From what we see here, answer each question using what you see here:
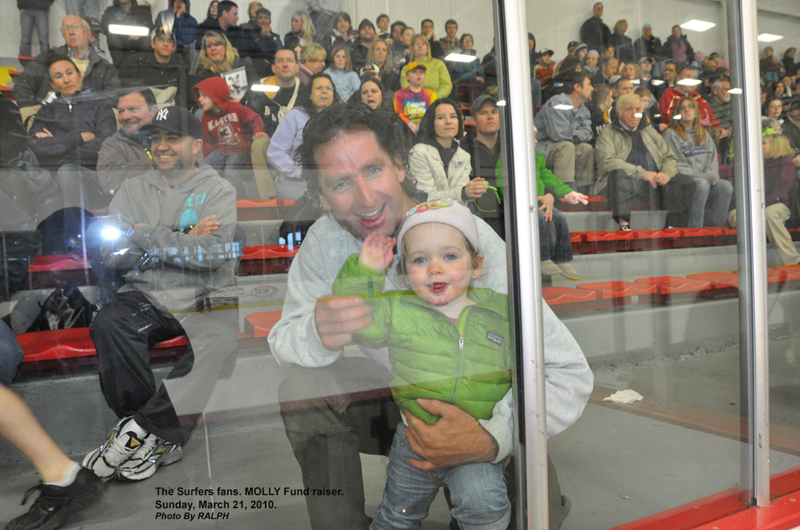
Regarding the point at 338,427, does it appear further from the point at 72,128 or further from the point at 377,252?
the point at 72,128

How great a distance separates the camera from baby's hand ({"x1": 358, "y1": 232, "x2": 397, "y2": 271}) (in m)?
1.18

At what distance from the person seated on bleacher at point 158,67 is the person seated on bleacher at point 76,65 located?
0.04m

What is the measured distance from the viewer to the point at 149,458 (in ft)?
3.54

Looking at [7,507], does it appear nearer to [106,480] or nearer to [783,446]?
[106,480]

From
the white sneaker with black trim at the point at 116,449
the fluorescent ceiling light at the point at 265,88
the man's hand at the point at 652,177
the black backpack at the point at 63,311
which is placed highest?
the fluorescent ceiling light at the point at 265,88

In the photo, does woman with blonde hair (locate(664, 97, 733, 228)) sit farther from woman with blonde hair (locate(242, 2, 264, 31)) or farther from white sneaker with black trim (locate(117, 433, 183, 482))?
white sneaker with black trim (locate(117, 433, 183, 482))

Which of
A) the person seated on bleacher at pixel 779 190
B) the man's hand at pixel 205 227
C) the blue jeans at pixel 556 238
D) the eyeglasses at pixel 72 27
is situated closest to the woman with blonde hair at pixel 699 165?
the person seated on bleacher at pixel 779 190

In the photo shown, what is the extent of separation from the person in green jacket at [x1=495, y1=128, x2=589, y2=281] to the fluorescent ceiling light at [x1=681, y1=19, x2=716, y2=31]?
674 mm

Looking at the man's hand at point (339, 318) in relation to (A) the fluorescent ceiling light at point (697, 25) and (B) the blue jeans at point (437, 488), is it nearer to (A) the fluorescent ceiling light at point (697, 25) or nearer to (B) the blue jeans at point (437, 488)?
(B) the blue jeans at point (437, 488)

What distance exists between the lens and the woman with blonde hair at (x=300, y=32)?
115 cm

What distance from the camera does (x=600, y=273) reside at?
1423 mm

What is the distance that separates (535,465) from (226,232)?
85cm

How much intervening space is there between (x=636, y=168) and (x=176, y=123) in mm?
1190

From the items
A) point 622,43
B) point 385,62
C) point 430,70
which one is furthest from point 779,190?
point 385,62
